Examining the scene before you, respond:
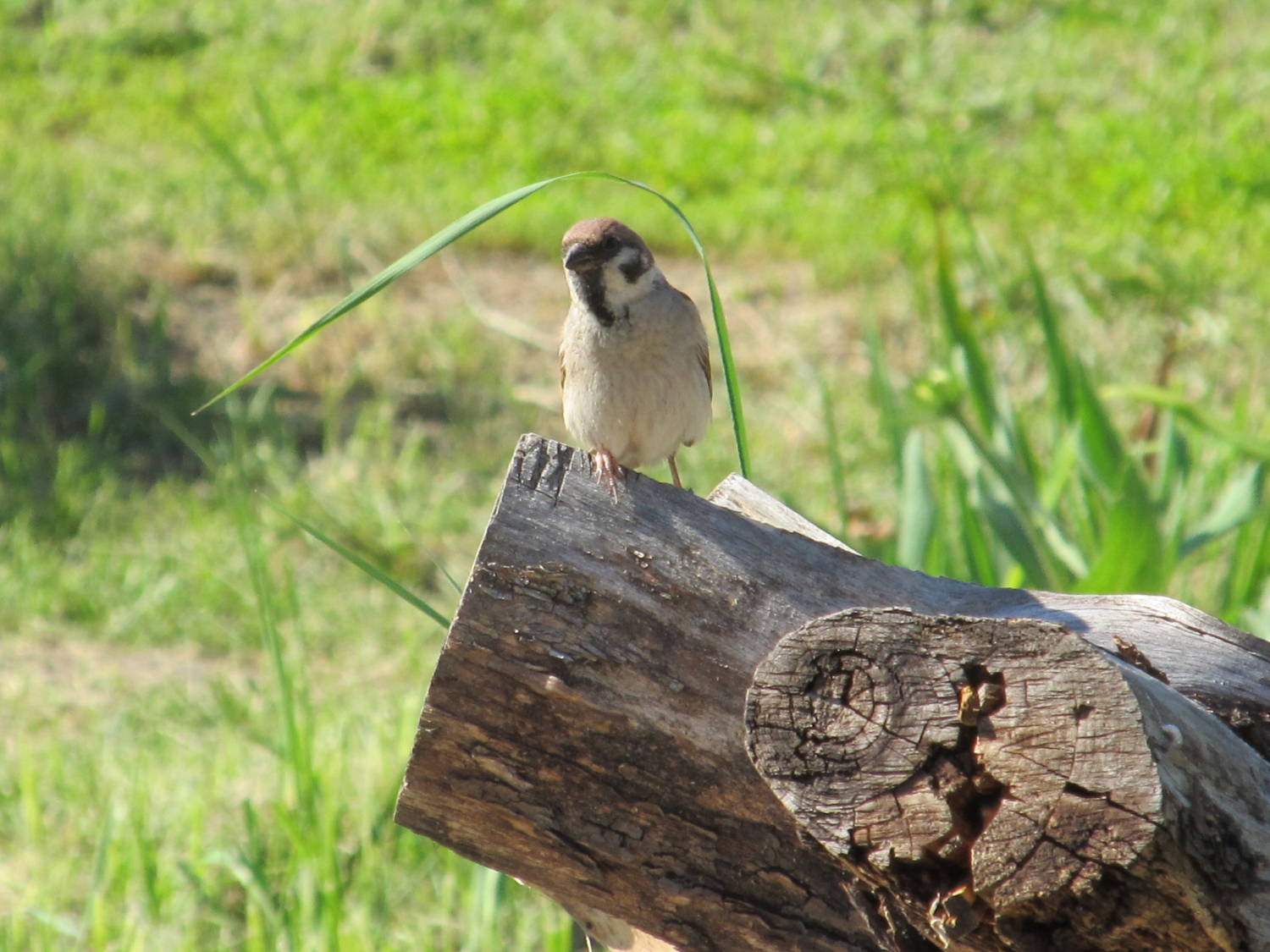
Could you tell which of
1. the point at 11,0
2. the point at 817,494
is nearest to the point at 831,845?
the point at 817,494

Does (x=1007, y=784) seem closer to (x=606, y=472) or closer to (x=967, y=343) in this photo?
(x=606, y=472)

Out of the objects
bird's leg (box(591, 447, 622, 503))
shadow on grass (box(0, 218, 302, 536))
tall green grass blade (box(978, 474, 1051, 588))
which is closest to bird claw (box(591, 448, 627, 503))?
bird's leg (box(591, 447, 622, 503))

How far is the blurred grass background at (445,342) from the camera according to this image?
290 centimetres

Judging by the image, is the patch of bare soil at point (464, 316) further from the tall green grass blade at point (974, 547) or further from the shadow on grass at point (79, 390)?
the tall green grass blade at point (974, 547)

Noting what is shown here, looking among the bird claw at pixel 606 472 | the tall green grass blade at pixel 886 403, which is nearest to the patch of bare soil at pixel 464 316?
the tall green grass blade at pixel 886 403

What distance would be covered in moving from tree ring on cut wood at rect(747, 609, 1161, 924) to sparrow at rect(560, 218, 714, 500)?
1.34 m

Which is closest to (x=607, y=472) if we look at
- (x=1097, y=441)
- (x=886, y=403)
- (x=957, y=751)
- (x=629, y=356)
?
(x=957, y=751)

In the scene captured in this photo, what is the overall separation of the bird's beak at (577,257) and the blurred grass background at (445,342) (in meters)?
0.62

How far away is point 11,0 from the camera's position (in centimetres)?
833

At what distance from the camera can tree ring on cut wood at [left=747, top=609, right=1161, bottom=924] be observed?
144 cm

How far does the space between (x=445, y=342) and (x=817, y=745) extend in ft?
14.3

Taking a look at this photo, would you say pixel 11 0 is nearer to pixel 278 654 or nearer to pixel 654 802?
pixel 278 654

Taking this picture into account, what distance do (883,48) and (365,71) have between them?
2923 millimetres

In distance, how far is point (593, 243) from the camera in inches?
107
